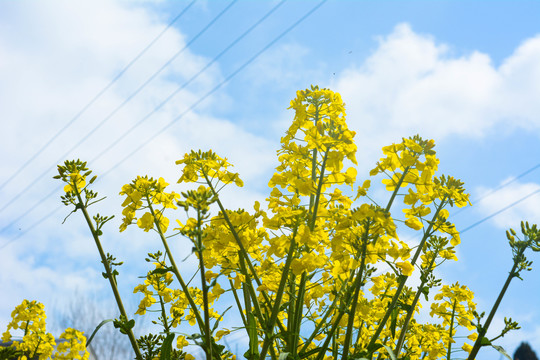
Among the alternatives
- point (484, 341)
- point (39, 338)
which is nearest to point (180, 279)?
point (484, 341)

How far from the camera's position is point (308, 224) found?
1914 millimetres

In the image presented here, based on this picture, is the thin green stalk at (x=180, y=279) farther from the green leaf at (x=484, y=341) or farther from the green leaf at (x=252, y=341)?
the green leaf at (x=484, y=341)

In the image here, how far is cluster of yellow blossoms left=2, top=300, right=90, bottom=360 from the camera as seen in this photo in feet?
9.78

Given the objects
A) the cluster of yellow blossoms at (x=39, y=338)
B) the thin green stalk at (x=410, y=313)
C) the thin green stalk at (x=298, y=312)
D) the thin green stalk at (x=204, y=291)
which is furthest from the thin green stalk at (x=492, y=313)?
the cluster of yellow blossoms at (x=39, y=338)

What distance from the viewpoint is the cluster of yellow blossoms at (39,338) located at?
2.98 meters

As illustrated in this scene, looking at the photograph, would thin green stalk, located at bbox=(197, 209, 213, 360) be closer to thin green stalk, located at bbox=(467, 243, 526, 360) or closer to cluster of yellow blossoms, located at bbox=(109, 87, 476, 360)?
cluster of yellow blossoms, located at bbox=(109, 87, 476, 360)

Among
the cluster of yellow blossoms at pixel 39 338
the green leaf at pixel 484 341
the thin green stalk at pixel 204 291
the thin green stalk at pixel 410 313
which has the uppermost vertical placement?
the cluster of yellow blossoms at pixel 39 338

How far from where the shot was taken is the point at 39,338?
10.2 feet

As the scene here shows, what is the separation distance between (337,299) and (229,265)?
45cm

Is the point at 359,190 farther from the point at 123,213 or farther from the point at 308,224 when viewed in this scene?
the point at 123,213

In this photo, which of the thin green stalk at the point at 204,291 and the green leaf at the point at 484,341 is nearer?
the thin green stalk at the point at 204,291

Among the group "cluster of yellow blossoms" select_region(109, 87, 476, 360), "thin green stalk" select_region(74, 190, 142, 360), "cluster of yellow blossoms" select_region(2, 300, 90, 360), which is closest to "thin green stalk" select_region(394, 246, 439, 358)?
"cluster of yellow blossoms" select_region(109, 87, 476, 360)

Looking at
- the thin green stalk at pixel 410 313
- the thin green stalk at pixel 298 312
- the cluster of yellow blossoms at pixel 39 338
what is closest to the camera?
the thin green stalk at pixel 298 312

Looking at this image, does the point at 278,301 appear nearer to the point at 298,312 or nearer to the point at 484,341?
the point at 298,312
